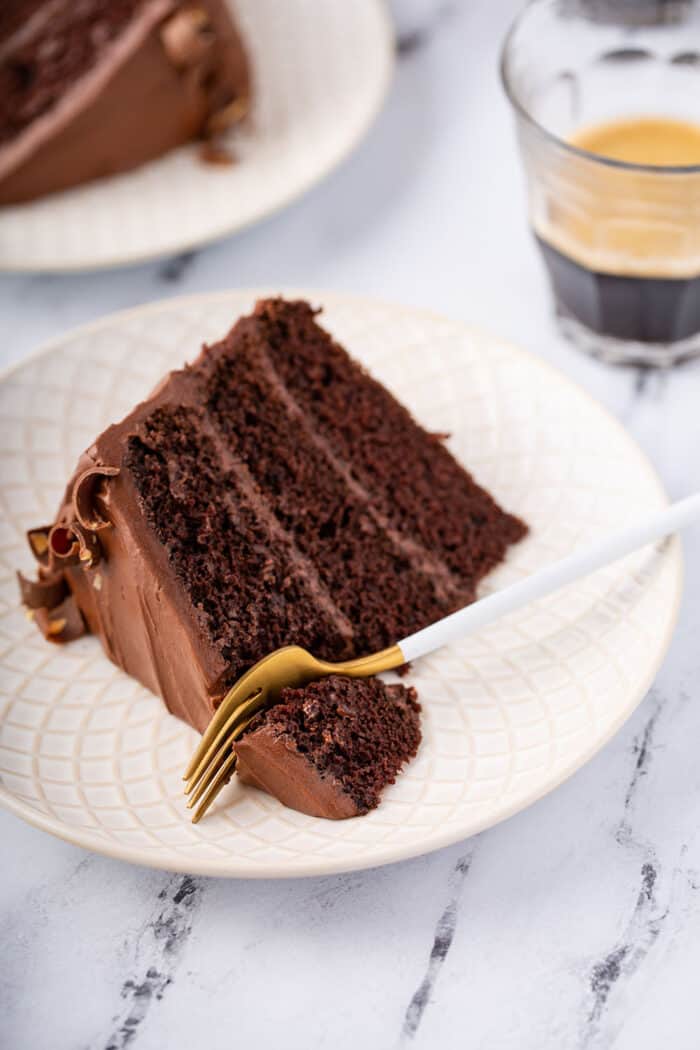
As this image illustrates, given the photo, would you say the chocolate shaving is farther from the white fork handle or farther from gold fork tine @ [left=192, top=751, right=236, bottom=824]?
the white fork handle

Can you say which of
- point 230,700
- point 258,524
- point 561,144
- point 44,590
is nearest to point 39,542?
point 44,590

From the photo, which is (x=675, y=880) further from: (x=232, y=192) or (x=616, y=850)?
(x=232, y=192)

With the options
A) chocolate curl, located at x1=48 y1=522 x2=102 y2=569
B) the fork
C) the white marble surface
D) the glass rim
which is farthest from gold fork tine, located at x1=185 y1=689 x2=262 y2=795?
the glass rim

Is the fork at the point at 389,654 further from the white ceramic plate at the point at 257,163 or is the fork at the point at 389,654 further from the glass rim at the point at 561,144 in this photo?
the white ceramic plate at the point at 257,163

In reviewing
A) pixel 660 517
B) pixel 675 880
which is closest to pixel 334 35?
pixel 660 517

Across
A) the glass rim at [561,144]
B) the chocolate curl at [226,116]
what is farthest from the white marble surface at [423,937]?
the chocolate curl at [226,116]
